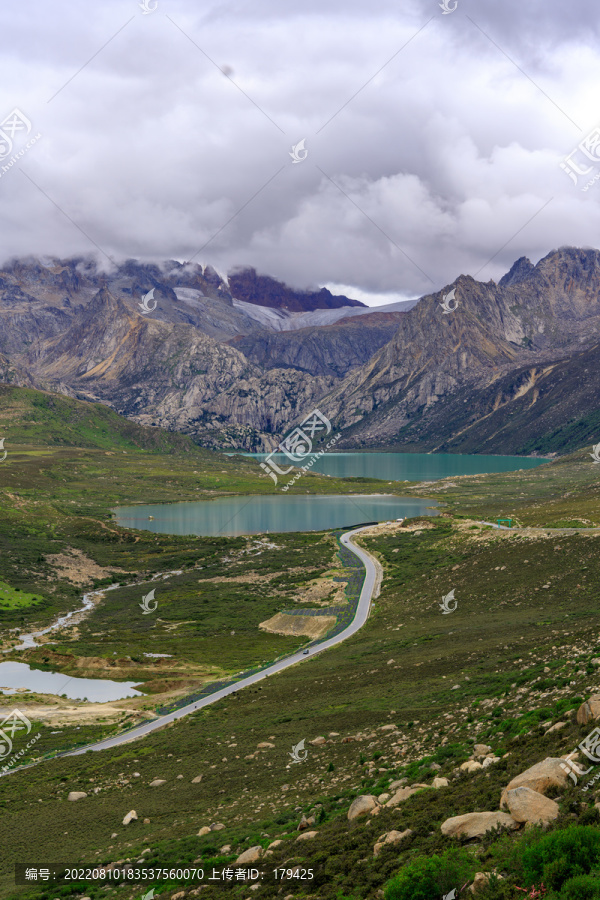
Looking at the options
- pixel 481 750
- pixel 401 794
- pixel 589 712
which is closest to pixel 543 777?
pixel 589 712

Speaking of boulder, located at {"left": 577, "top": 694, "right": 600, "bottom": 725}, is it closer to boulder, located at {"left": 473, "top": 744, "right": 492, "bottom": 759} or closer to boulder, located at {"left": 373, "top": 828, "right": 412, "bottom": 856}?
boulder, located at {"left": 473, "top": 744, "right": 492, "bottom": 759}

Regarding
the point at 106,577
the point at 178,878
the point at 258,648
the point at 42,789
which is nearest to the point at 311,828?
the point at 178,878

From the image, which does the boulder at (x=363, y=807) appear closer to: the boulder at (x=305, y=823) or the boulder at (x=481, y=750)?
the boulder at (x=305, y=823)

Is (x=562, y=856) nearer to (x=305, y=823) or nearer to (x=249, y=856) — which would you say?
(x=249, y=856)

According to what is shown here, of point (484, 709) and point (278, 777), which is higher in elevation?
point (484, 709)

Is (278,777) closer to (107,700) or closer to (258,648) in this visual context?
(107,700)

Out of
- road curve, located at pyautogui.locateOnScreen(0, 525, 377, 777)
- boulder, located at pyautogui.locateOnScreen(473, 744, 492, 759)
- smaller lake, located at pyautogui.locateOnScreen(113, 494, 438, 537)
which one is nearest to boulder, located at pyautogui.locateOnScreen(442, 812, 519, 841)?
boulder, located at pyautogui.locateOnScreen(473, 744, 492, 759)
